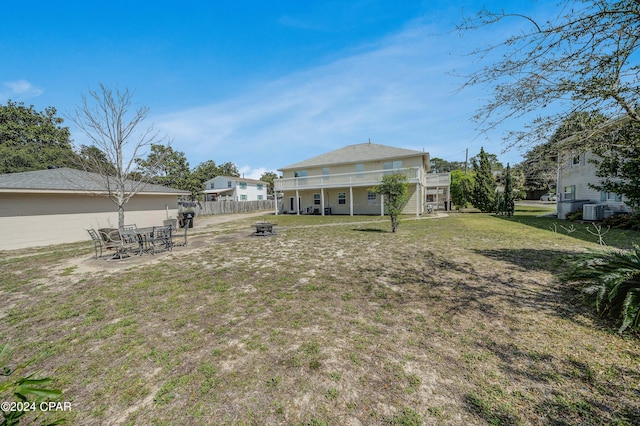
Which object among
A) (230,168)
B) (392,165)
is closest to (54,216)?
(392,165)

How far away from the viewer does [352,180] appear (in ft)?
73.7

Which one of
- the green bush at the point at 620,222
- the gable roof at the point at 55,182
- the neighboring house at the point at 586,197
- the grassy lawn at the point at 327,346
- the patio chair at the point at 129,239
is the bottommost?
the grassy lawn at the point at 327,346

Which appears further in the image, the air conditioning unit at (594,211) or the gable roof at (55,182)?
the air conditioning unit at (594,211)

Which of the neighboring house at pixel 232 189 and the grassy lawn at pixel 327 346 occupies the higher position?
the neighboring house at pixel 232 189

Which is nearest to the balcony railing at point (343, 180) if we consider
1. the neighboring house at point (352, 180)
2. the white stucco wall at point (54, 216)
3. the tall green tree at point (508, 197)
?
the neighboring house at point (352, 180)

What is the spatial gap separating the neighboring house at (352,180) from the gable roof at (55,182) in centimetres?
1344

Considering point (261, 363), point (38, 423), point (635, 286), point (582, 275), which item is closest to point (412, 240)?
point (582, 275)

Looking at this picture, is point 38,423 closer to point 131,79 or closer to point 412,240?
point 412,240

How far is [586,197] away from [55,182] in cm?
2979

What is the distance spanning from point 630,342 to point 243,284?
6170 mm

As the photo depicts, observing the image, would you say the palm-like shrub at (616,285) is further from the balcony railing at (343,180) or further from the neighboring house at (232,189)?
the neighboring house at (232,189)

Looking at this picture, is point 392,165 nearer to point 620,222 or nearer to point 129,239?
point 620,222

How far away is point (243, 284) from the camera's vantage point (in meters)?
5.63

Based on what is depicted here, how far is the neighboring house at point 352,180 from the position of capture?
21.6m
